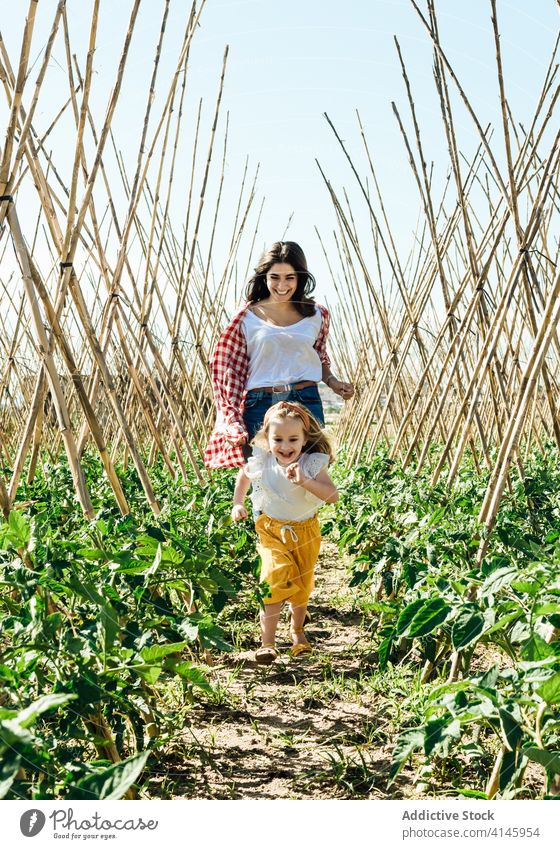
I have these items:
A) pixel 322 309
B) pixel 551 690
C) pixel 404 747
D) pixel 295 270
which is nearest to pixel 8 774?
pixel 404 747

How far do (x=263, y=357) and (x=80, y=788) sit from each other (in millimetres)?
1900

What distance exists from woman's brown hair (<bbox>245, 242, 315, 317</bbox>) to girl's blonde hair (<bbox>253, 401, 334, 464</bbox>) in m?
0.43

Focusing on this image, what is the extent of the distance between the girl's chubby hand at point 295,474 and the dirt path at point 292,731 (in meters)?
0.55

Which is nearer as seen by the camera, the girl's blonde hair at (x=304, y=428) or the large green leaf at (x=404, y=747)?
the large green leaf at (x=404, y=747)

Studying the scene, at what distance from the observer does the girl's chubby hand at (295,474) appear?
243cm

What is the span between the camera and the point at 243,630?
2.76m

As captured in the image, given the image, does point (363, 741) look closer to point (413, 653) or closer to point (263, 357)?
point (413, 653)

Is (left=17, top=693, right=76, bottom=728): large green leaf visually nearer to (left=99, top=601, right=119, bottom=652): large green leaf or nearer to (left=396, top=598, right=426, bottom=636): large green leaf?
(left=99, top=601, right=119, bottom=652): large green leaf

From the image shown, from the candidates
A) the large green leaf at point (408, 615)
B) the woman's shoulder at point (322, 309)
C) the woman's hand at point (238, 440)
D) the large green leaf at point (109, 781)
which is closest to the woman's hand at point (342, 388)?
the woman's shoulder at point (322, 309)

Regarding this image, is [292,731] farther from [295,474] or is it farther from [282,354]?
[282,354]

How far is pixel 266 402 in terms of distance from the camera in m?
2.74

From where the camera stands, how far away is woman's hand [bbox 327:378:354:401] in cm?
268

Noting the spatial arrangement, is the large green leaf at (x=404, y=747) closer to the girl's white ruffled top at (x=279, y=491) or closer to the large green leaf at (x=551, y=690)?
the large green leaf at (x=551, y=690)
